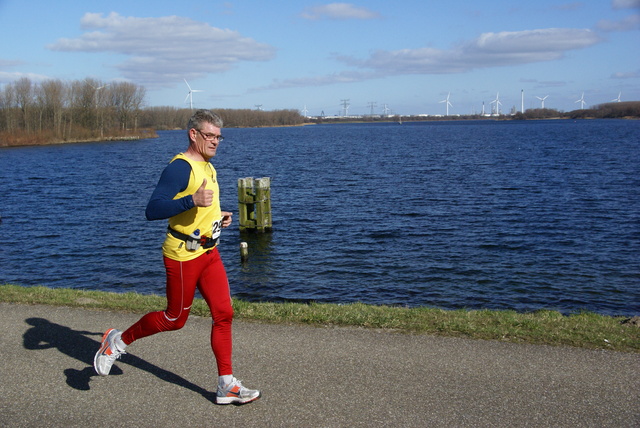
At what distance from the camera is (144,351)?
613 cm

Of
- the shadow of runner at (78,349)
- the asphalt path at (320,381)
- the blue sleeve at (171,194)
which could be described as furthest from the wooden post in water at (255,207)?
the blue sleeve at (171,194)

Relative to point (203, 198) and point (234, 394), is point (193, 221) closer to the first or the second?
point (203, 198)

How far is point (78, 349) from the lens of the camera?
6211mm

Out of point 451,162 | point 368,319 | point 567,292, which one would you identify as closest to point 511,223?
point 567,292

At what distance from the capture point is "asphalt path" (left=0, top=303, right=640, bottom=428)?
184 inches

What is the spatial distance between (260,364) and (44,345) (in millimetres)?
2393

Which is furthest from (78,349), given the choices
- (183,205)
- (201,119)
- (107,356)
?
(201,119)

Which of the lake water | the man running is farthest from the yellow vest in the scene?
the lake water

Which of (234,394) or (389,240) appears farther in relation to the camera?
(389,240)

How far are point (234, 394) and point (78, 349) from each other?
7.37 ft

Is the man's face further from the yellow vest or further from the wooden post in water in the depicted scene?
the wooden post in water

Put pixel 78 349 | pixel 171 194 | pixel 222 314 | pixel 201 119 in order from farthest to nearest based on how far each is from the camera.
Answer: pixel 78 349 → pixel 222 314 → pixel 201 119 → pixel 171 194

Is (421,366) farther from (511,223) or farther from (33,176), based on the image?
(33,176)

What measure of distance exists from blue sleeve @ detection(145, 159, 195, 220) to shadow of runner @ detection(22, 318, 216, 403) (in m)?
1.66
